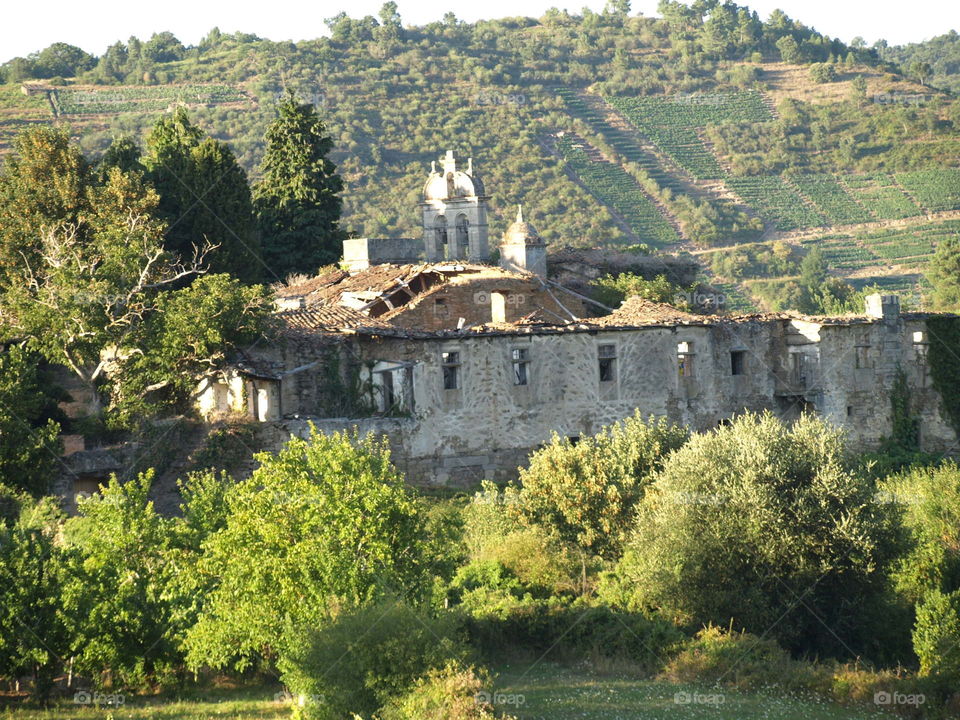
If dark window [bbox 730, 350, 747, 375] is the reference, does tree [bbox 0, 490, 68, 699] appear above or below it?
below

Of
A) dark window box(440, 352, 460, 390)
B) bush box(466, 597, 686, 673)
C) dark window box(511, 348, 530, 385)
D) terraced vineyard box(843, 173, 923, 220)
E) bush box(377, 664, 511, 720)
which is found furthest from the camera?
terraced vineyard box(843, 173, 923, 220)

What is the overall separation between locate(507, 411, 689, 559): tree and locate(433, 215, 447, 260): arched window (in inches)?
923

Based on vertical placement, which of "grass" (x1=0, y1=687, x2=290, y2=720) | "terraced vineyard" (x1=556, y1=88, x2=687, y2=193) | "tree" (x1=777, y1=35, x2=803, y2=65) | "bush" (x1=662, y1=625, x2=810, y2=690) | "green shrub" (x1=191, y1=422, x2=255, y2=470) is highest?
"tree" (x1=777, y1=35, x2=803, y2=65)

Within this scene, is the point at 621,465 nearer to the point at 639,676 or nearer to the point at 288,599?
the point at 639,676

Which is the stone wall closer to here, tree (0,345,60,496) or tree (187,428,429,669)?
tree (0,345,60,496)

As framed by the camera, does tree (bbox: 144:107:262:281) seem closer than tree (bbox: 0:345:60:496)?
No

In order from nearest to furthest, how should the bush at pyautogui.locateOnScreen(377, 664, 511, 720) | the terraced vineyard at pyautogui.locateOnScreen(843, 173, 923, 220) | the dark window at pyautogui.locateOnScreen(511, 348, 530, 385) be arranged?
the bush at pyautogui.locateOnScreen(377, 664, 511, 720)
the dark window at pyautogui.locateOnScreen(511, 348, 530, 385)
the terraced vineyard at pyautogui.locateOnScreen(843, 173, 923, 220)

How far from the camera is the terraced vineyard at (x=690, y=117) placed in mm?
120000

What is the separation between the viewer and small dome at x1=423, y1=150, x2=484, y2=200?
2205 inches

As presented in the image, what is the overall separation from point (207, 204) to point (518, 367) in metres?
13.1

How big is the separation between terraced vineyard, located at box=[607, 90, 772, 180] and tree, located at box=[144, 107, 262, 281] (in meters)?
73.8

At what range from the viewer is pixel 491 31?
151 metres

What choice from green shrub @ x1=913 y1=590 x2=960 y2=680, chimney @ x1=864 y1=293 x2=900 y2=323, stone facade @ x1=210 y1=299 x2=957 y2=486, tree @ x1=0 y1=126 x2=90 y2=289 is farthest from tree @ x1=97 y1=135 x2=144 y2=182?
green shrub @ x1=913 y1=590 x2=960 y2=680

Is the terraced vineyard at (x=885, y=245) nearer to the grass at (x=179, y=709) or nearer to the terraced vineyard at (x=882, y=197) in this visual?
the terraced vineyard at (x=882, y=197)
